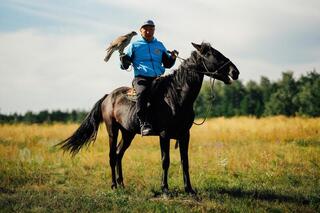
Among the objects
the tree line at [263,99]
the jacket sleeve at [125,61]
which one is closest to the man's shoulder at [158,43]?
the jacket sleeve at [125,61]

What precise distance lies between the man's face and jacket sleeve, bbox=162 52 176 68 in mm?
528

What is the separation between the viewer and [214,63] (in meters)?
8.95

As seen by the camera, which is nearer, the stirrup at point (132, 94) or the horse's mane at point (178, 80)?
the horse's mane at point (178, 80)

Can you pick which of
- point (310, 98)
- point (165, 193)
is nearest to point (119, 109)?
point (165, 193)

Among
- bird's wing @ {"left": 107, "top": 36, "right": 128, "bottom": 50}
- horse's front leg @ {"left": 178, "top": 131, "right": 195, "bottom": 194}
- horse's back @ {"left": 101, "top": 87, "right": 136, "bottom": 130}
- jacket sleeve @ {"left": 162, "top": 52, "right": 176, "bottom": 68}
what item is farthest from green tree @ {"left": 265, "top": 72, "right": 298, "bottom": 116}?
bird's wing @ {"left": 107, "top": 36, "right": 128, "bottom": 50}

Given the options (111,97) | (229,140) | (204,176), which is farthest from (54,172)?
(229,140)

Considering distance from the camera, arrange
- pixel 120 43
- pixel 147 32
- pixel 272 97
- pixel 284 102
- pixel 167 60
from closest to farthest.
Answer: pixel 147 32 → pixel 120 43 → pixel 167 60 → pixel 284 102 → pixel 272 97

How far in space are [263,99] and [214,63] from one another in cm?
9551

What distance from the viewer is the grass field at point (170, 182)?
27.8 ft

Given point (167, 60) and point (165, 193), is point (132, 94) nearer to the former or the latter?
point (167, 60)

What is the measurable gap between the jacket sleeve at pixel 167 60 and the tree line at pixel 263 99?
5146cm

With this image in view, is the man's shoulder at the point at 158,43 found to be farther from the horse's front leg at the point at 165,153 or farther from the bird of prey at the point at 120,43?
the horse's front leg at the point at 165,153

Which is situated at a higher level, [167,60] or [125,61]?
[167,60]

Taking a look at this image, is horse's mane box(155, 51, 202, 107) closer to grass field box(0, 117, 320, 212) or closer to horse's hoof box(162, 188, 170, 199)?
horse's hoof box(162, 188, 170, 199)
